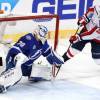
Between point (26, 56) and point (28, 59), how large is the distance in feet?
0.07

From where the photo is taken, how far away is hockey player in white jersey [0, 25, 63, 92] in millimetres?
2387

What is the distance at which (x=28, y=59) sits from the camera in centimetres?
248

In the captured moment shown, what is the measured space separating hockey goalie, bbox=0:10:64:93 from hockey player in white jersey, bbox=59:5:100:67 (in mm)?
375

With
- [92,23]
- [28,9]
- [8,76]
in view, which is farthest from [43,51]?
[28,9]

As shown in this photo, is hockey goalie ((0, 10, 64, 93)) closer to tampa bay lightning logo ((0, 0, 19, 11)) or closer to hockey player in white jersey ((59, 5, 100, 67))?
hockey player in white jersey ((59, 5, 100, 67))

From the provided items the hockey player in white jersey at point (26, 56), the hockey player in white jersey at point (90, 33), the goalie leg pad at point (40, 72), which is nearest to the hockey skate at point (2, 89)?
the hockey player in white jersey at point (26, 56)

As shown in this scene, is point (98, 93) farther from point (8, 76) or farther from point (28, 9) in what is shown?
point (28, 9)

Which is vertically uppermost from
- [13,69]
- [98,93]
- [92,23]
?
[92,23]

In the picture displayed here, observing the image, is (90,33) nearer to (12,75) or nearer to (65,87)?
(65,87)

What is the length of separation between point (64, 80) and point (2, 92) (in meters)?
0.49

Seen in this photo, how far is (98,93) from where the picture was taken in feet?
8.10

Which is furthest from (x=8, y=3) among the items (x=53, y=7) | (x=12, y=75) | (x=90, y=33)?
(x=12, y=75)

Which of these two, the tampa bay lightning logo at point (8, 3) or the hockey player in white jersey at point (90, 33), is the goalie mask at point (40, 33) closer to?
the hockey player in white jersey at point (90, 33)

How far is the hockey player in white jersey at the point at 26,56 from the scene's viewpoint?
2387 mm
